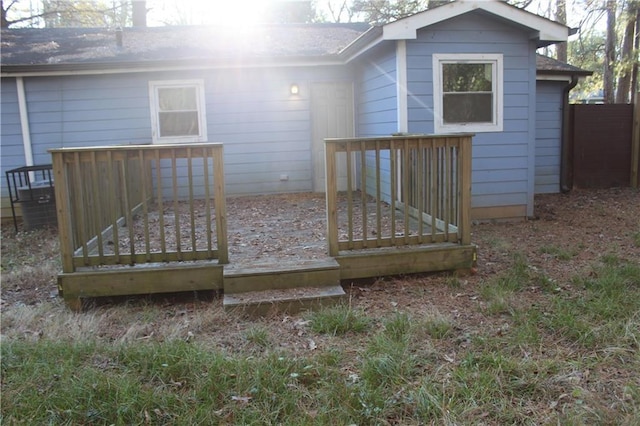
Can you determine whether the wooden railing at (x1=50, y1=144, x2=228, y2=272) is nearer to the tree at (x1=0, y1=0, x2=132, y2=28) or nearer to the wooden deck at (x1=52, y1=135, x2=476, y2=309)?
the wooden deck at (x1=52, y1=135, x2=476, y2=309)

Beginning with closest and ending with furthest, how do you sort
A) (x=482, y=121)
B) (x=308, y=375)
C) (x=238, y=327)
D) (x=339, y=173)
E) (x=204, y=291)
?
(x=308, y=375), (x=238, y=327), (x=204, y=291), (x=482, y=121), (x=339, y=173)

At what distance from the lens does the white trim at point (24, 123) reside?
8.72 meters

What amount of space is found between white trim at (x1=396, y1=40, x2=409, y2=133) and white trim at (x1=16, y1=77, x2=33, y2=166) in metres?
→ 6.21

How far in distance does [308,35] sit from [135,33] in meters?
3.56

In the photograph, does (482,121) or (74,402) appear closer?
(74,402)

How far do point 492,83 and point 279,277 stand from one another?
4.61m

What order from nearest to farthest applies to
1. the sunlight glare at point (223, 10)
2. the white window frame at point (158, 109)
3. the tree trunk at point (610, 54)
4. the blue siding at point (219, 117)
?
the blue siding at point (219, 117) → the white window frame at point (158, 109) → the tree trunk at point (610, 54) → the sunlight glare at point (223, 10)

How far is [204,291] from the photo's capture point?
4.56 metres

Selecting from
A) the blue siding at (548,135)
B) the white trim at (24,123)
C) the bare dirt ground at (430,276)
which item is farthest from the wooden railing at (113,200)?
the blue siding at (548,135)

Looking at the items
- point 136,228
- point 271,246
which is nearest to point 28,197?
point 136,228

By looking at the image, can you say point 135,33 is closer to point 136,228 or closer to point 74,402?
point 136,228

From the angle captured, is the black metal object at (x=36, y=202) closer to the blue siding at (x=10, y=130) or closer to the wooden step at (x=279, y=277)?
the blue siding at (x=10, y=130)

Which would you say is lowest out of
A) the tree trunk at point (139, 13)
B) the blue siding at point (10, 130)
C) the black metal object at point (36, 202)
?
the black metal object at point (36, 202)

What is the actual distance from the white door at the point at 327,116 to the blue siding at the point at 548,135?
348cm
